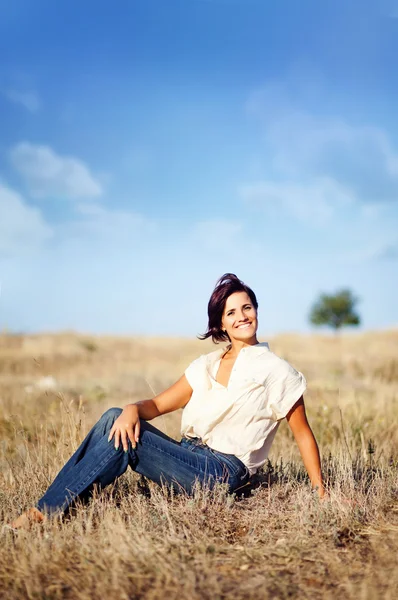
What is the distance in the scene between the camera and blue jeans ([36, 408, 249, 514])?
157 inches

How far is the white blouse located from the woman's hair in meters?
0.42

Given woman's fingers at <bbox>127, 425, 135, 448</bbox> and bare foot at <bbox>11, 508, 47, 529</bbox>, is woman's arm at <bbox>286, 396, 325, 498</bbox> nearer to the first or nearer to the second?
woman's fingers at <bbox>127, 425, 135, 448</bbox>

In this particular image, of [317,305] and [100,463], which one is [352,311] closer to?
[317,305]

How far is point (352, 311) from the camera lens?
62.8 meters

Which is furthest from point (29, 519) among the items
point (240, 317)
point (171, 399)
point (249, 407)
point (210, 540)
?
point (240, 317)

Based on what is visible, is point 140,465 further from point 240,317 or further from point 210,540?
point 240,317

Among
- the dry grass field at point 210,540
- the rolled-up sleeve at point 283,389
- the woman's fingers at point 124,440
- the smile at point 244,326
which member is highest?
the smile at point 244,326

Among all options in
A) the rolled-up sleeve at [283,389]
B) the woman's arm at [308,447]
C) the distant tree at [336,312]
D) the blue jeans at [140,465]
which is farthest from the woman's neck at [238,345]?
the distant tree at [336,312]

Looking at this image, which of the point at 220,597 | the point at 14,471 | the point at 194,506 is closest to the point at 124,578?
the point at 220,597

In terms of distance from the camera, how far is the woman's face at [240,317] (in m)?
4.50

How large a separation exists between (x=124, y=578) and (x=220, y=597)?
0.48 metres

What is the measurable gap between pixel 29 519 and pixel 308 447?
5.73ft

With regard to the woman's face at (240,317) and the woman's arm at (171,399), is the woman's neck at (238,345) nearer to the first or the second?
the woman's face at (240,317)

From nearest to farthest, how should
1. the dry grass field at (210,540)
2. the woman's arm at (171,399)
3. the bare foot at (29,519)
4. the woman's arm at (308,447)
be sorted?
1. the dry grass field at (210,540)
2. the bare foot at (29,519)
3. the woman's arm at (308,447)
4. the woman's arm at (171,399)
